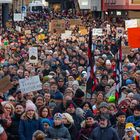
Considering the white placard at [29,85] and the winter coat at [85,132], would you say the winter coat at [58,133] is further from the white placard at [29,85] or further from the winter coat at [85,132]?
the white placard at [29,85]

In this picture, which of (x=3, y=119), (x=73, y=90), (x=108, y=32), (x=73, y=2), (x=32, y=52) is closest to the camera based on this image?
(x=3, y=119)

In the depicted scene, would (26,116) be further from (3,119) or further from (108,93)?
(108,93)

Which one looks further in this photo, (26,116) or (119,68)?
(119,68)

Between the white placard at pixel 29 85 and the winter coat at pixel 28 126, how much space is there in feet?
8.21

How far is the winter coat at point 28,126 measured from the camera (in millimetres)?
10570

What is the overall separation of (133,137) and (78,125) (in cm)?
171

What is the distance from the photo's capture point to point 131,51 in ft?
70.2

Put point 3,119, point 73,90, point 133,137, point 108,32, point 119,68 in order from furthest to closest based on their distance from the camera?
point 108,32 → point 119,68 → point 73,90 → point 3,119 → point 133,137

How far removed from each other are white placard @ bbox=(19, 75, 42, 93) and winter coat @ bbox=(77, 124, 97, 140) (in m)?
2.84

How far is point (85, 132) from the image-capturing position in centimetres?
1048

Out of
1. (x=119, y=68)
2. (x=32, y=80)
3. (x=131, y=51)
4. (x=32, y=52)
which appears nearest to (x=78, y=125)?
(x=32, y=80)

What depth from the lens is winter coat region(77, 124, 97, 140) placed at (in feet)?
34.3

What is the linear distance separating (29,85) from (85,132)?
10.0 ft

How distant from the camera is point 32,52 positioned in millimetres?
19688
